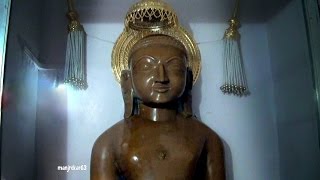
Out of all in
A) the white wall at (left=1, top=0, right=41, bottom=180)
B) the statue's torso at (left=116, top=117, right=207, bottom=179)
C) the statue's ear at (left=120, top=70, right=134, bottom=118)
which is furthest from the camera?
the statue's ear at (left=120, top=70, right=134, bottom=118)

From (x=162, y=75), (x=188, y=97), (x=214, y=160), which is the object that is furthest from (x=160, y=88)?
(x=214, y=160)

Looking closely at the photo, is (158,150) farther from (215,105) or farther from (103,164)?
(215,105)

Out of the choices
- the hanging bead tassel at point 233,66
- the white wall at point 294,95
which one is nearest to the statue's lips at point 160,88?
the hanging bead tassel at point 233,66

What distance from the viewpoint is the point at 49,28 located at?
1296 mm

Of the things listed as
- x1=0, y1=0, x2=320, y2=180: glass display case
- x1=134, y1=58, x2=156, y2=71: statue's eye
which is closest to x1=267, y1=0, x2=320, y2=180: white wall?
x1=0, y1=0, x2=320, y2=180: glass display case

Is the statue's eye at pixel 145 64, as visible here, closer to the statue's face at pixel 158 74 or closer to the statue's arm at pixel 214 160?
the statue's face at pixel 158 74

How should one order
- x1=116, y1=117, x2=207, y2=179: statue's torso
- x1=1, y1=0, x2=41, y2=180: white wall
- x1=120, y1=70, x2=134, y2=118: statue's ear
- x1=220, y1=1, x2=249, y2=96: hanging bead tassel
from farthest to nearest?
x1=220, y1=1, x2=249, y2=96: hanging bead tassel → x1=120, y1=70, x2=134, y2=118: statue's ear → x1=116, y1=117, x2=207, y2=179: statue's torso → x1=1, y1=0, x2=41, y2=180: white wall

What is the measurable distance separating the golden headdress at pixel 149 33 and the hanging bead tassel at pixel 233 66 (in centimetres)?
11

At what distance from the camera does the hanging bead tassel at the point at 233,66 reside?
1348 mm

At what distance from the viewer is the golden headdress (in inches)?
50.0

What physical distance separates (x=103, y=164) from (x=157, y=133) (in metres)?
0.18

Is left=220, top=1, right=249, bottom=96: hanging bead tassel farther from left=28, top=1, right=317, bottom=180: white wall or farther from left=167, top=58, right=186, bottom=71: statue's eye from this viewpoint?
left=167, top=58, right=186, bottom=71: statue's eye

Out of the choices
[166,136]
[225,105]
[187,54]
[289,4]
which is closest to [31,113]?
[166,136]

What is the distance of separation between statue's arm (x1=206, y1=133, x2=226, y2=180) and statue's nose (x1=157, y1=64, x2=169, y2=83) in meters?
0.23
